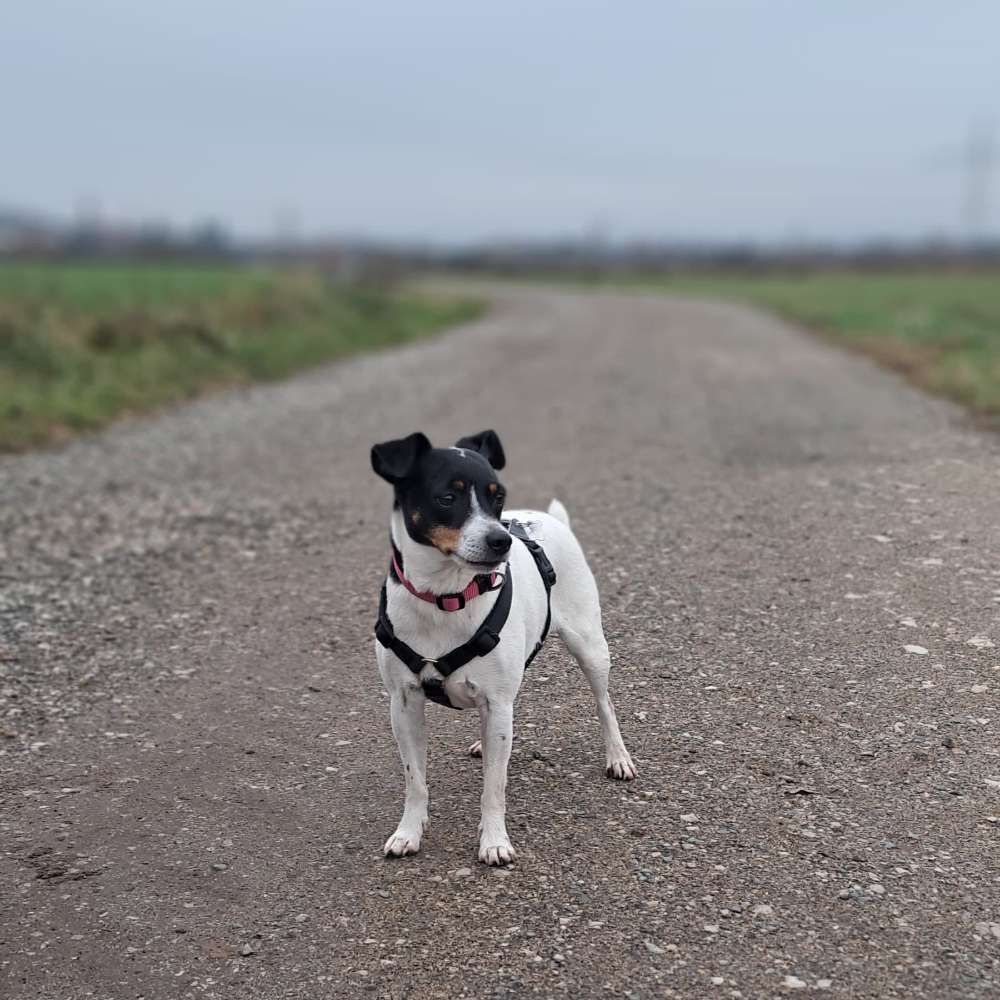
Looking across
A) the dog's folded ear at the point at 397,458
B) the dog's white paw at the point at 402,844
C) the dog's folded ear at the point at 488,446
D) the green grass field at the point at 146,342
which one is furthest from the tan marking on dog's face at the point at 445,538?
the green grass field at the point at 146,342

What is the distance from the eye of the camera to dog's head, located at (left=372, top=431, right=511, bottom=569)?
12.5 feet

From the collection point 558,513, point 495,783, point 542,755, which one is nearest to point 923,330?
point 558,513

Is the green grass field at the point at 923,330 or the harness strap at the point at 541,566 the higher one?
the harness strap at the point at 541,566

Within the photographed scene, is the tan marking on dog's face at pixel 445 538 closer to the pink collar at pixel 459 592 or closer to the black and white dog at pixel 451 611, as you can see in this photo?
the black and white dog at pixel 451 611

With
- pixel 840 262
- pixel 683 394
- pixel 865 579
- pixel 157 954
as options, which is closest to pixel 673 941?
pixel 157 954

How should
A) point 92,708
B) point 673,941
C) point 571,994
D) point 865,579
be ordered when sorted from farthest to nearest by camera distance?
point 865,579, point 92,708, point 673,941, point 571,994

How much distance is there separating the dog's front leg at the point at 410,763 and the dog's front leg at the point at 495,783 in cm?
22

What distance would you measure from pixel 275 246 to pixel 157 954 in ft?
238

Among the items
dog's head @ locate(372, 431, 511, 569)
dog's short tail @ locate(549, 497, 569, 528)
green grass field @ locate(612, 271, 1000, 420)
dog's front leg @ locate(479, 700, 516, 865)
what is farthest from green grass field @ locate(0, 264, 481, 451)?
green grass field @ locate(612, 271, 1000, 420)

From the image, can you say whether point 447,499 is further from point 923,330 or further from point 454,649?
point 923,330

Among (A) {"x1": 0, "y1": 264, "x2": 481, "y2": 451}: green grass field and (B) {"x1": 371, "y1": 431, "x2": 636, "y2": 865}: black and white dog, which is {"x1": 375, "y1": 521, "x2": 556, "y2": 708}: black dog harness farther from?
(A) {"x1": 0, "y1": 264, "x2": 481, "y2": 451}: green grass field

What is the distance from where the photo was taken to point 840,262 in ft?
308

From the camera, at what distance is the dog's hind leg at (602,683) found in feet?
15.1

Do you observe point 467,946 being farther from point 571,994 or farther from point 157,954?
point 157,954
